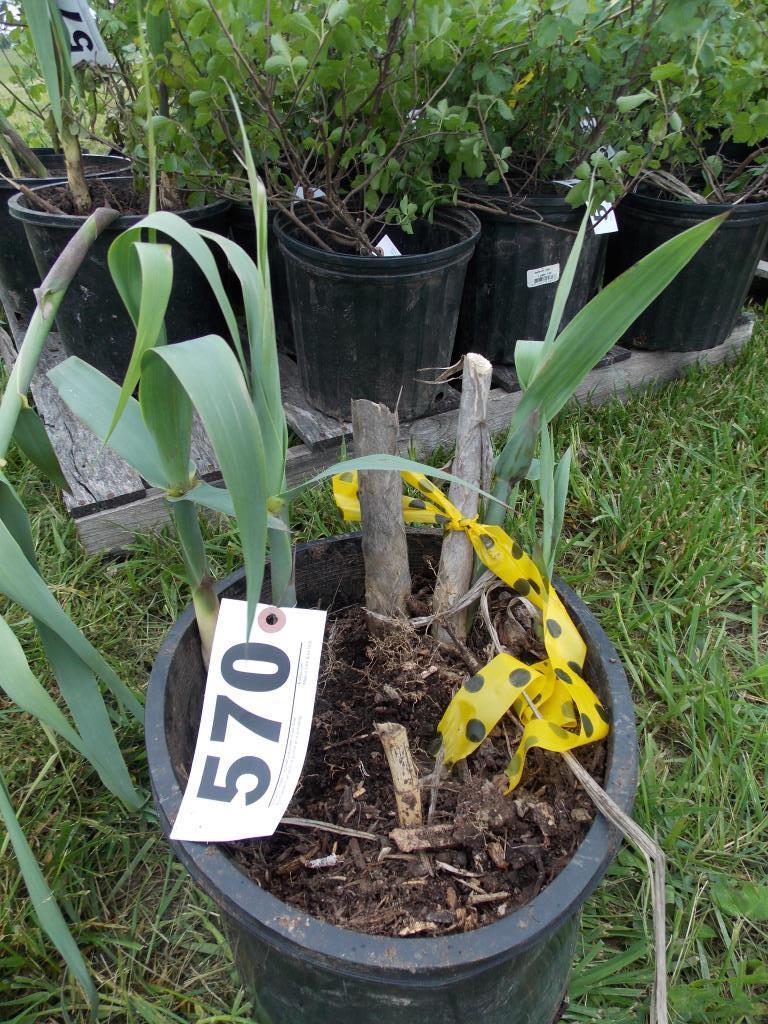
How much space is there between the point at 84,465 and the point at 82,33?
0.82 meters

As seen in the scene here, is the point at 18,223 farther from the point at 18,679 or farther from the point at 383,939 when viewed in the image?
the point at 383,939

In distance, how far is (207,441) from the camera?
1.50 m

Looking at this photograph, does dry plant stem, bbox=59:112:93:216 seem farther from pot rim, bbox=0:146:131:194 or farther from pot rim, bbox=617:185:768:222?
pot rim, bbox=617:185:768:222

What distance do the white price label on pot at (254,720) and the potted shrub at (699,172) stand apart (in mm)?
1063

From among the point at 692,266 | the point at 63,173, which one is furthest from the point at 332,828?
the point at 63,173

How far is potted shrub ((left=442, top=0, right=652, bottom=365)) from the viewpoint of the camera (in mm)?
1297

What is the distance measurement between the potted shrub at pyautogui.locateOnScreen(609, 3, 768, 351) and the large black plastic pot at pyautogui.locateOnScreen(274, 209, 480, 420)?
404mm

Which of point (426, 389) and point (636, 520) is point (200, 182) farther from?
point (636, 520)

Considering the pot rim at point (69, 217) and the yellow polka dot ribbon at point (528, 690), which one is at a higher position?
the pot rim at point (69, 217)

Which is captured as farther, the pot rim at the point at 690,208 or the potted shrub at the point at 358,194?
the pot rim at the point at 690,208

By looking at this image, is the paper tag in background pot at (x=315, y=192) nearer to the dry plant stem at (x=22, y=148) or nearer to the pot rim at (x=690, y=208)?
the dry plant stem at (x=22, y=148)

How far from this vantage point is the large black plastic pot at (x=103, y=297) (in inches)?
54.6

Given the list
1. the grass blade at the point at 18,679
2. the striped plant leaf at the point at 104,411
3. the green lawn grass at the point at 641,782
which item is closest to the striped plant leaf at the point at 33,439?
the striped plant leaf at the point at 104,411

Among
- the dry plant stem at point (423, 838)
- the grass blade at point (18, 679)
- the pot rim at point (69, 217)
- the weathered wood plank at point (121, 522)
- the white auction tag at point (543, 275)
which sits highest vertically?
the pot rim at point (69, 217)
